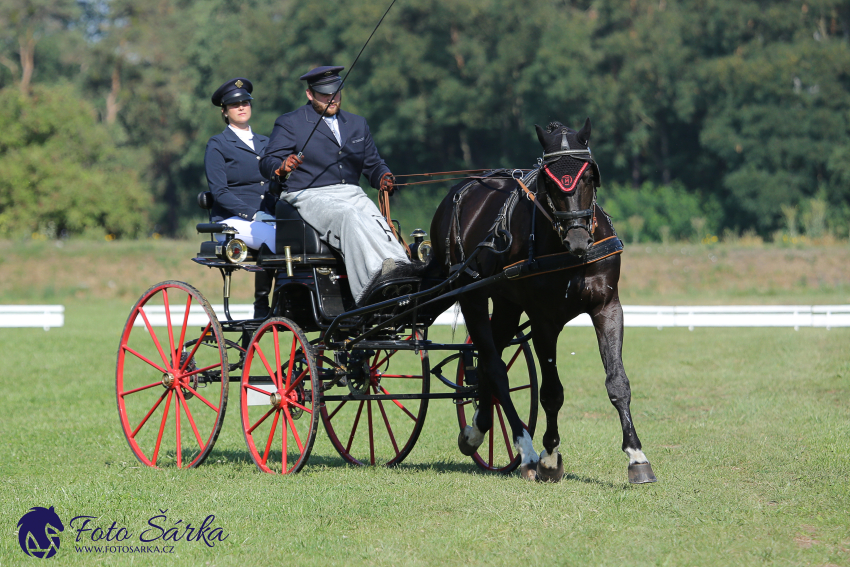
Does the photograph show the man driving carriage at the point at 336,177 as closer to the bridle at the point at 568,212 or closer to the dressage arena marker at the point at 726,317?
the bridle at the point at 568,212

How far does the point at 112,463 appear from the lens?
845cm

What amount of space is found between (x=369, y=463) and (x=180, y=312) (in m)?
13.5

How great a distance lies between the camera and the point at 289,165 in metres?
7.39

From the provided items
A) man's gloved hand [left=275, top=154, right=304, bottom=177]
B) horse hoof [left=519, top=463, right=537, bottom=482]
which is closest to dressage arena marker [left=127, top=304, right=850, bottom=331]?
man's gloved hand [left=275, top=154, right=304, bottom=177]

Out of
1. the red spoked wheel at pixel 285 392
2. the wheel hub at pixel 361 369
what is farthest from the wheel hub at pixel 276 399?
the wheel hub at pixel 361 369

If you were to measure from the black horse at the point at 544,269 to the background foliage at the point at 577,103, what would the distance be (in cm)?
2912

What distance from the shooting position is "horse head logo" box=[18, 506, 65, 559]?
5488 millimetres

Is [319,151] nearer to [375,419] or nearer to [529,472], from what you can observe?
[529,472]

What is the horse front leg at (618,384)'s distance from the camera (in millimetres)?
6246

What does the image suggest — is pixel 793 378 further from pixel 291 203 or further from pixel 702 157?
pixel 702 157

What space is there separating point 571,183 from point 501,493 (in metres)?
1.92

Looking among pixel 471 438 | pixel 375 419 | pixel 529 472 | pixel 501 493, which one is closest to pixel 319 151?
pixel 471 438

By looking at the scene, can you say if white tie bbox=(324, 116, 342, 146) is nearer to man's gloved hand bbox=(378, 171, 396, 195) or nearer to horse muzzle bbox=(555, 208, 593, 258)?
man's gloved hand bbox=(378, 171, 396, 195)

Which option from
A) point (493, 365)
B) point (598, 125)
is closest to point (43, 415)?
point (493, 365)
